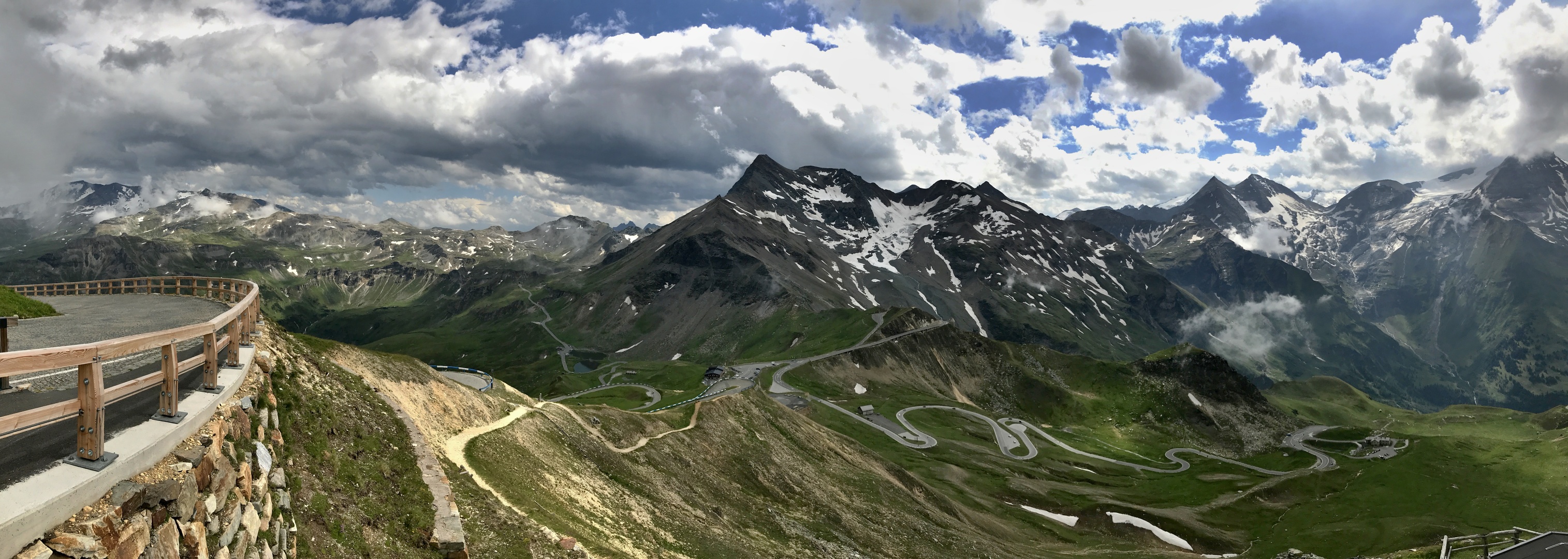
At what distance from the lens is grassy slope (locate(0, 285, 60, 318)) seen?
31266 millimetres

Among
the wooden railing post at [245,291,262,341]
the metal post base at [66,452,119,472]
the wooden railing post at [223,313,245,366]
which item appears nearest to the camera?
the metal post base at [66,452,119,472]

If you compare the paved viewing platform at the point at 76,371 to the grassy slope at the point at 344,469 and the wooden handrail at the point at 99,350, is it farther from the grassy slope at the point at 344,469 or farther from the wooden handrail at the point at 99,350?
the grassy slope at the point at 344,469

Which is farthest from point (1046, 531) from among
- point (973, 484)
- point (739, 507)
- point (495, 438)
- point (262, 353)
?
point (262, 353)

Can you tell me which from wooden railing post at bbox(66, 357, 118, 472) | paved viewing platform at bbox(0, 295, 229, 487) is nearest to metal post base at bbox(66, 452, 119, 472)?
wooden railing post at bbox(66, 357, 118, 472)

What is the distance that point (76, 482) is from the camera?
33.6 feet

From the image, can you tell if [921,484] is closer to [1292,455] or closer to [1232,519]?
[1232,519]

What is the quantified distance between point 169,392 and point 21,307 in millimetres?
31799

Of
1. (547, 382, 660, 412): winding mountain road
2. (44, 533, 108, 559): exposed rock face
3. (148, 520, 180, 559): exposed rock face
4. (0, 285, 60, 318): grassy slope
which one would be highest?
(0, 285, 60, 318): grassy slope

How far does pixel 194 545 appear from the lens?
12.0m

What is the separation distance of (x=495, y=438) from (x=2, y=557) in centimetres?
3469

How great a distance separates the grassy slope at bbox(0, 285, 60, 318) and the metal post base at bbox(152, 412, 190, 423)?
27870 millimetres

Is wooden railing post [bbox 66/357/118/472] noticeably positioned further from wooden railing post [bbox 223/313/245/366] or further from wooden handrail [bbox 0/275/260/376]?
wooden railing post [bbox 223/313/245/366]

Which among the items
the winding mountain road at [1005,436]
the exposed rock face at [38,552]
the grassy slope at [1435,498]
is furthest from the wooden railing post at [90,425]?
the grassy slope at [1435,498]

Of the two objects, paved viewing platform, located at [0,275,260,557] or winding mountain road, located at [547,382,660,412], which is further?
winding mountain road, located at [547,382,660,412]
